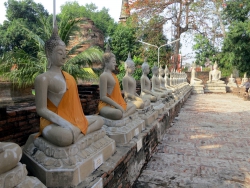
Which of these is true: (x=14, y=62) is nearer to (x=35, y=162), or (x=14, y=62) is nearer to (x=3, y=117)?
(x=3, y=117)

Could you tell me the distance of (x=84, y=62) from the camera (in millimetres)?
11766

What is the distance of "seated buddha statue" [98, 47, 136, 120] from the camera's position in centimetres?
396

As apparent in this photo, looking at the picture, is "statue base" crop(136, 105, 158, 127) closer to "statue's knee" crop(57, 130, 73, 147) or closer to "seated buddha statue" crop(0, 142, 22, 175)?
"statue's knee" crop(57, 130, 73, 147)

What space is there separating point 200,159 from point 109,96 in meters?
2.30

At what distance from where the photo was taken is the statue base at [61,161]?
243 centimetres

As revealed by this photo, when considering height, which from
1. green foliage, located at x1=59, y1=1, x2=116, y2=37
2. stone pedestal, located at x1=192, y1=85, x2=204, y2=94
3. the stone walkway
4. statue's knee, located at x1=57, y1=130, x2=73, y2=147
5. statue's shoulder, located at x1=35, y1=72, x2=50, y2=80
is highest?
green foliage, located at x1=59, y1=1, x2=116, y2=37

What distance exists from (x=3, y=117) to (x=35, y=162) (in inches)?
52.1

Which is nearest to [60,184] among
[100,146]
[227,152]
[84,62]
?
[100,146]

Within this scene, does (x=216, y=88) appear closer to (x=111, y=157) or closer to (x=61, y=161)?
(x=111, y=157)

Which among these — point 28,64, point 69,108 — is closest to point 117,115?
point 69,108

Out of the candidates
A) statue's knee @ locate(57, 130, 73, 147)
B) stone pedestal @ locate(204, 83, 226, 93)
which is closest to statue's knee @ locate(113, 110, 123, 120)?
statue's knee @ locate(57, 130, 73, 147)

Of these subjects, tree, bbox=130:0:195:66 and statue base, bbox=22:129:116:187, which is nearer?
statue base, bbox=22:129:116:187

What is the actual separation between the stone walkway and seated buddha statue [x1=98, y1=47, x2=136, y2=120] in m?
1.17

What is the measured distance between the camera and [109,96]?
415 cm
